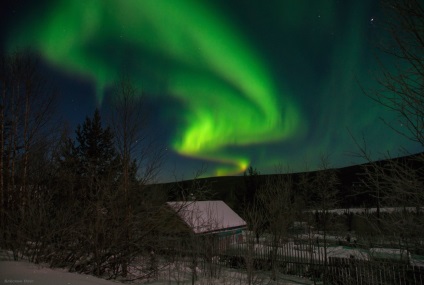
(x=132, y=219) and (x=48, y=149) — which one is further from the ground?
(x=48, y=149)

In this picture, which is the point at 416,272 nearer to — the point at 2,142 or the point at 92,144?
the point at 2,142

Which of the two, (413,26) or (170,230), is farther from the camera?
(170,230)

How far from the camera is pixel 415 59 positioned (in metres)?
4.45

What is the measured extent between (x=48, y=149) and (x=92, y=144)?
21.4 metres

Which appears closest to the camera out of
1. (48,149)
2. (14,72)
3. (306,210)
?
(14,72)

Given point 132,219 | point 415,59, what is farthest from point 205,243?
point 415,59

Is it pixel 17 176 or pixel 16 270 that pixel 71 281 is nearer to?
pixel 16 270

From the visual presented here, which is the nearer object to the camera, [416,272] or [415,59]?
[415,59]

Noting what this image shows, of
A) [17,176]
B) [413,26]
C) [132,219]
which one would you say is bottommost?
[132,219]

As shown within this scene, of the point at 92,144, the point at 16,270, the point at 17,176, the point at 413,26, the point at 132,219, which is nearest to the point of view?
the point at 413,26

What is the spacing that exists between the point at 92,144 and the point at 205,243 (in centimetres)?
2576

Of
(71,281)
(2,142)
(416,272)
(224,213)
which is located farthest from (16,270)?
(224,213)

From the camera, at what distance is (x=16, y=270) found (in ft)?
19.1

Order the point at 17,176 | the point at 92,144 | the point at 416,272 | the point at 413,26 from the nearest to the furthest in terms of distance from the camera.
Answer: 1. the point at 413,26
2. the point at 416,272
3. the point at 17,176
4. the point at 92,144
